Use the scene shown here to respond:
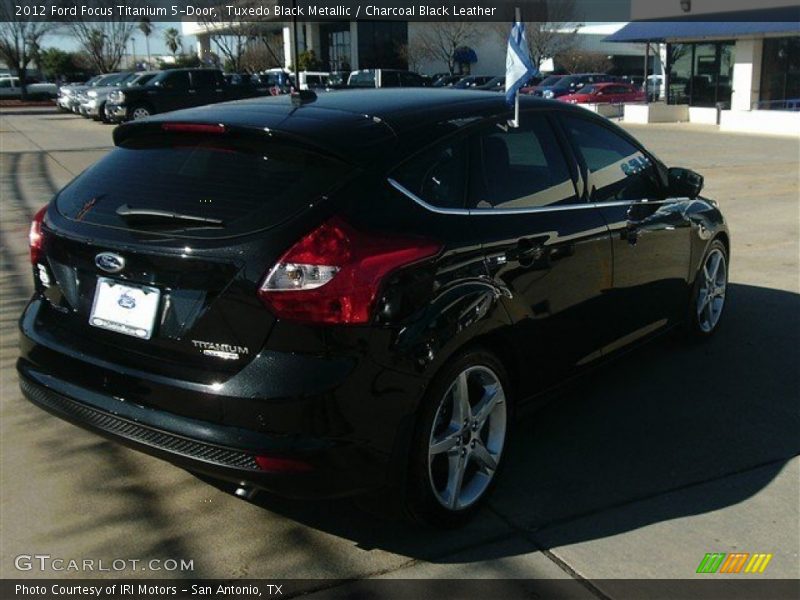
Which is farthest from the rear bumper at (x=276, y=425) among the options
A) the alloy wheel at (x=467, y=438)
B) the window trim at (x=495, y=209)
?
Result: the window trim at (x=495, y=209)

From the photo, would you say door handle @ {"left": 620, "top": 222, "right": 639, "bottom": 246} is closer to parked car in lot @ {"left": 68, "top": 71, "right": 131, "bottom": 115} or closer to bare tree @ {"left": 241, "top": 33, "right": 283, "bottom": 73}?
parked car in lot @ {"left": 68, "top": 71, "right": 131, "bottom": 115}

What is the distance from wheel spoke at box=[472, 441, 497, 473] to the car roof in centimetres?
126

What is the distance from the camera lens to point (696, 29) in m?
29.9

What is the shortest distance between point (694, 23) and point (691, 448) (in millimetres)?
30524

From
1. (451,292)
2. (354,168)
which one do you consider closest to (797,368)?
(451,292)

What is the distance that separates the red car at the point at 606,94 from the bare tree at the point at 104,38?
3205 cm

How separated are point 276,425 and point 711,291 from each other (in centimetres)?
376

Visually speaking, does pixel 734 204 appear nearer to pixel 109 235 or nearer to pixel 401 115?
pixel 401 115

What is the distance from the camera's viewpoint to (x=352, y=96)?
3.89m

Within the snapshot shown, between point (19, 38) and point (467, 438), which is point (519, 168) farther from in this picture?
point (19, 38)

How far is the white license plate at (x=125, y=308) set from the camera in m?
2.95

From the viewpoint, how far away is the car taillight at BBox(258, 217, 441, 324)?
108 inches

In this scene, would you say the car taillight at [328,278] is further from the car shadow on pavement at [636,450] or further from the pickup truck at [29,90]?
the pickup truck at [29,90]

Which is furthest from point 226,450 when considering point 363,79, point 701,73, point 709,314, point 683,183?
point 363,79
